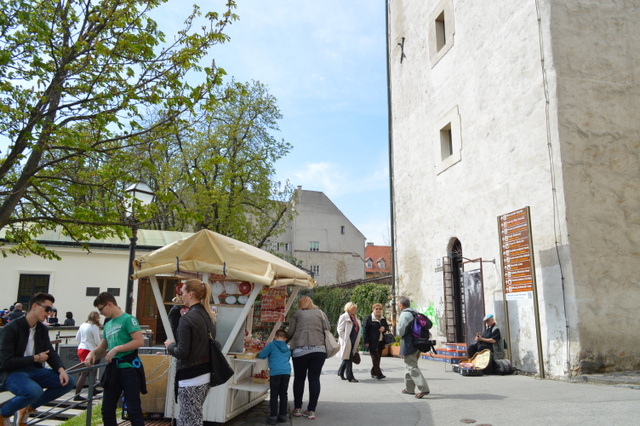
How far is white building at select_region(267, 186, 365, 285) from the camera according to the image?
51.8m

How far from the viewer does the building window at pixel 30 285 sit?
743 inches

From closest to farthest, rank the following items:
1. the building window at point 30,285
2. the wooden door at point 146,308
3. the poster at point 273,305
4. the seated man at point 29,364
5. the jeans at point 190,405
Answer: the jeans at point 190,405
the seated man at point 29,364
the poster at point 273,305
the wooden door at point 146,308
the building window at point 30,285

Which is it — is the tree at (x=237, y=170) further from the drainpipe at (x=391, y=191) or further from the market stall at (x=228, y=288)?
the market stall at (x=228, y=288)

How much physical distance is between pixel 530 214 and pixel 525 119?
232 cm

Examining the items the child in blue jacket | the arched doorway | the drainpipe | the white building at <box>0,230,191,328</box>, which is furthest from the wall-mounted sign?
the white building at <box>0,230,191,328</box>

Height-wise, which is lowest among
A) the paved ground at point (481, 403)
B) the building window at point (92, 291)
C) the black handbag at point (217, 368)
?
the paved ground at point (481, 403)

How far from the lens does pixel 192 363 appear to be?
482 cm

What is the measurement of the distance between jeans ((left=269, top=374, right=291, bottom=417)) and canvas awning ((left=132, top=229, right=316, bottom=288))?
1.30 metres

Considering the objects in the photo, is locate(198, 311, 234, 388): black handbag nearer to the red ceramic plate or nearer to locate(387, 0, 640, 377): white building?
the red ceramic plate

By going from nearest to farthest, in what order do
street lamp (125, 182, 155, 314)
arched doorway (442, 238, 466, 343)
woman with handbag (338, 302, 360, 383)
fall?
street lamp (125, 182, 155, 314) < woman with handbag (338, 302, 360, 383) < arched doorway (442, 238, 466, 343)

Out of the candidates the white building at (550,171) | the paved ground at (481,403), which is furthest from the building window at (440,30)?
the paved ground at (481,403)

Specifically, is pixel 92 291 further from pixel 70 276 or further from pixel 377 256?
pixel 377 256

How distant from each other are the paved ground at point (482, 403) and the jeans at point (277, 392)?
0.75 ft

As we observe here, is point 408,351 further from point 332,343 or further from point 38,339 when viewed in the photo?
point 38,339
